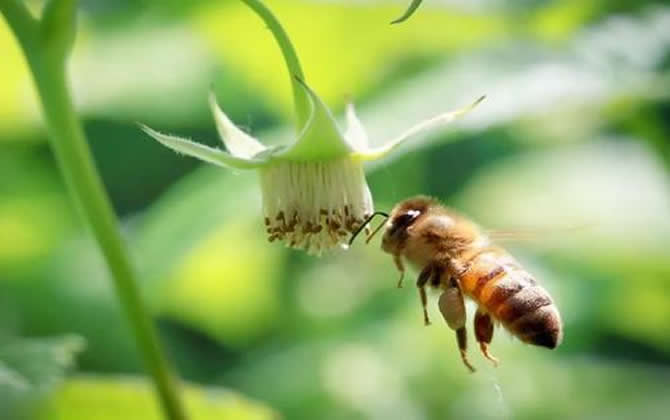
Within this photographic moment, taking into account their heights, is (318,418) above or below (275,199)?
below

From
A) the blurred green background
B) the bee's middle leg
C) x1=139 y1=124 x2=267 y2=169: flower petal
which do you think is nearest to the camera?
x1=139 y1=124 x2=267 y2=169: flower petal

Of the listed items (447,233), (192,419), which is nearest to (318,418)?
(192,419)

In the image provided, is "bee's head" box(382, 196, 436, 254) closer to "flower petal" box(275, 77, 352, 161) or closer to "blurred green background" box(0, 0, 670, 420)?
"flower petal" box(275, 77, 352, 161)

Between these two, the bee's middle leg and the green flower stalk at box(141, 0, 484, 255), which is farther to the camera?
the bee's middle leg

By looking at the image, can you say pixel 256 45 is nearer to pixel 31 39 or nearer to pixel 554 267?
pixel 554 267

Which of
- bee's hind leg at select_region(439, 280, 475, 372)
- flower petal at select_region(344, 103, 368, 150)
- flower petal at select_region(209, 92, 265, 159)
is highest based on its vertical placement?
flower petal at select_region(209, 92, 265, 159)

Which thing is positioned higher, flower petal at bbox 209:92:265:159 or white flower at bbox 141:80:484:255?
flower petal at bbox 209:92:265:159

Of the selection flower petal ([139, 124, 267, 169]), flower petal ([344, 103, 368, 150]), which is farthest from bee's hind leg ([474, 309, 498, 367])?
flower petal ([139, 124, 267, 169])
